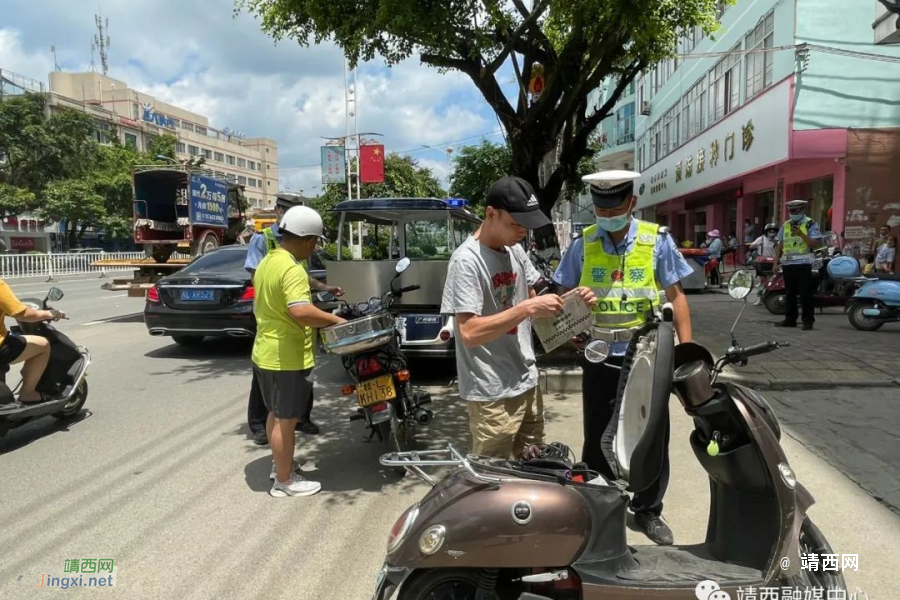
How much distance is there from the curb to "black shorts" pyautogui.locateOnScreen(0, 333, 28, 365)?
4.31m

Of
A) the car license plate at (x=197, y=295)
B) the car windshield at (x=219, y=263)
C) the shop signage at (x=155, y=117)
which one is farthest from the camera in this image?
the shop signage at (x=155, y=117)

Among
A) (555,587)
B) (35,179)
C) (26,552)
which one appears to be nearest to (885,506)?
(555,587)

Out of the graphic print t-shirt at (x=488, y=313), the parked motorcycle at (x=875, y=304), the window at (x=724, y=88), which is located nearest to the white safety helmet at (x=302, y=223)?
the graphic print t-shirt at (x=488, y=313)

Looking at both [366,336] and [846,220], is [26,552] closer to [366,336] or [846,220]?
[366,336]

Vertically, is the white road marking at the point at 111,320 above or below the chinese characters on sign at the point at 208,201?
below

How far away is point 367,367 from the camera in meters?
4.09

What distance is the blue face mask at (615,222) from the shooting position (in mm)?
2998

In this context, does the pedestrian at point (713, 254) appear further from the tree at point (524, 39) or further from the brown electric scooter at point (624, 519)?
the brown electric scooter at point (624, 519)

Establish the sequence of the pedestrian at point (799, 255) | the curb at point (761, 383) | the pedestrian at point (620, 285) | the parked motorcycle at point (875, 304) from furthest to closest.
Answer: the parked motorcycle at point (875, 304) < the pedestrian at point (799, 255) < the curb at point (761, 383) < the pedestrian at point (620, 285)

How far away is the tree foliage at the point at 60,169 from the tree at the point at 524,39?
3109 cm

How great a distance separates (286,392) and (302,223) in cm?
101

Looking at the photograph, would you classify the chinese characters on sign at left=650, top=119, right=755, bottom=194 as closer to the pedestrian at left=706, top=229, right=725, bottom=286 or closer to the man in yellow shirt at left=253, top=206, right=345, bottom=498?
the pedestrian at left=706, top=229, right=725, bottom=286

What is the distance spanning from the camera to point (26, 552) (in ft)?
10.3

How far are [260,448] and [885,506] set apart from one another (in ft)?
13.5
